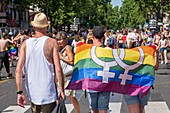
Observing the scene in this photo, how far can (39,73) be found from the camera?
17.0 ft

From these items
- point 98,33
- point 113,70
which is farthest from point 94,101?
point 98,33

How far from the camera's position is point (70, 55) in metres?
7.41

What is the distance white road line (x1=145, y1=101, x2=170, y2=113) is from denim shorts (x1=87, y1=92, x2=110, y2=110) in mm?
2985

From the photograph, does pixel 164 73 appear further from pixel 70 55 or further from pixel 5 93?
pixel 70 55

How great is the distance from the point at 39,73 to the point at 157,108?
487 cm

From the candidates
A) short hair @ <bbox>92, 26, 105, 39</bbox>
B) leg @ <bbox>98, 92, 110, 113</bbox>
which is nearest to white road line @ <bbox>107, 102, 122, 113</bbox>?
leg @ <bbox>98, 92, 110, 113</bbox>

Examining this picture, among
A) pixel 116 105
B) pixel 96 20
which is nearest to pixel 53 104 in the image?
pixel 116 105

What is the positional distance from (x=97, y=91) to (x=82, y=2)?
208 ft

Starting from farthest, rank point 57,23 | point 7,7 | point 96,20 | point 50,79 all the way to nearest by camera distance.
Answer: point 96,20, point 7,7, point 57,23, point 50,79

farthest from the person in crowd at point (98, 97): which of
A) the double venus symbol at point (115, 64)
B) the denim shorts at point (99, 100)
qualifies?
the double venus symbol at point (115, 64)

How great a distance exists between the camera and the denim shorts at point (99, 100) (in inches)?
250

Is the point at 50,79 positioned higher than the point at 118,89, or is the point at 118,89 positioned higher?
the point at 50,79

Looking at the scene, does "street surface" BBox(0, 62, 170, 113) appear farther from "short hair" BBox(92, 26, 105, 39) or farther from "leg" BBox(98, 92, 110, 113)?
"short hair" BBox(92, 26, 105, 39)

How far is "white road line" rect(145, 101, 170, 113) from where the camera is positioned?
9.18 metres
